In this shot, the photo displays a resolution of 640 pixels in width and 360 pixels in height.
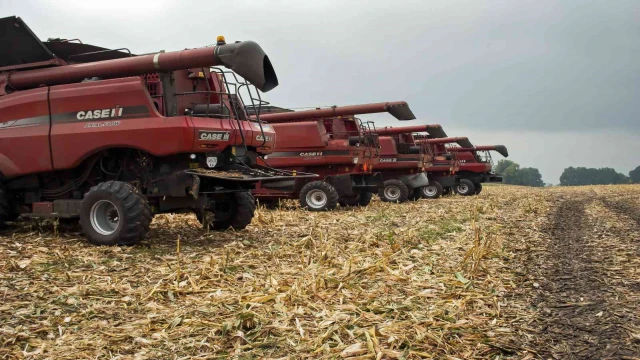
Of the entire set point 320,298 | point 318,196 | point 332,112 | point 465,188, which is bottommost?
point 320,298

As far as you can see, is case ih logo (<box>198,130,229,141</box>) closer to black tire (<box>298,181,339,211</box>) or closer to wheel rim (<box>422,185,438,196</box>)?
black tire (<box>298,181,339,211</box>)

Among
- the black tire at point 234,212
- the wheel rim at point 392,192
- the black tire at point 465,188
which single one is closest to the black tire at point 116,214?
the black tire at point 234,212

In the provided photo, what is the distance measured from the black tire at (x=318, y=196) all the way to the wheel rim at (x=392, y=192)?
497 centimetres

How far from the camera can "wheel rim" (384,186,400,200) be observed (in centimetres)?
1916

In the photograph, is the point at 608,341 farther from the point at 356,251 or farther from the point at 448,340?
the point at 356,251

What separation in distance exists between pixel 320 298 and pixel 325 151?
1056 cm

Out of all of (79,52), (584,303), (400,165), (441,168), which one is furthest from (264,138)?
(441,168)

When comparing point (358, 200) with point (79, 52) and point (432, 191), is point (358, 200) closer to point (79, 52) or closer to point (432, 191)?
point (432, 191)

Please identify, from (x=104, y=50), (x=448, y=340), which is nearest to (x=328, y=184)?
(x=104, y=50)

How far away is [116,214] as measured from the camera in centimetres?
829

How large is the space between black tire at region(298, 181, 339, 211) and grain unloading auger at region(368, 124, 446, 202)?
498cm

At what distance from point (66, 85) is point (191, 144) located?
2273mm

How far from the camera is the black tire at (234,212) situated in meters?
9.71

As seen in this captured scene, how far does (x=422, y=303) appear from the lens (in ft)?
16.4
